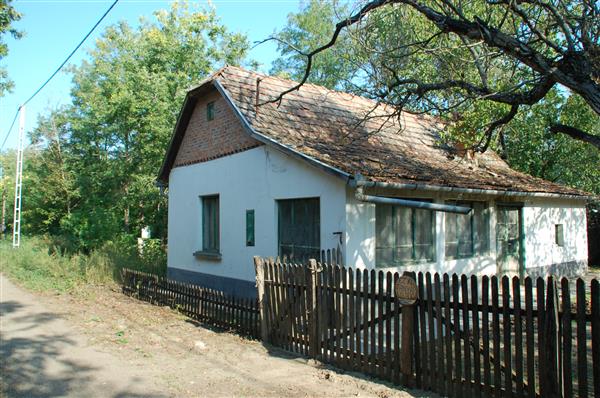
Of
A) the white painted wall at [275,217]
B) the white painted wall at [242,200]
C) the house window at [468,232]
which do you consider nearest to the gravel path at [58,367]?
the white painted wall at [242,200]

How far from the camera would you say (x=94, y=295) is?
12.4 m

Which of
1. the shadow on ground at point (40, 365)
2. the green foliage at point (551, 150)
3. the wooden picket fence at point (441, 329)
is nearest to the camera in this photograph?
the wooden picket fence at point (441, 329)

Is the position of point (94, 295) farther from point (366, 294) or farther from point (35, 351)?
point (366, 294)

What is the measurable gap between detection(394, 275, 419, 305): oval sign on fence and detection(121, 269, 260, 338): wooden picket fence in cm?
331

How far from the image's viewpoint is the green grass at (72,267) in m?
14.4

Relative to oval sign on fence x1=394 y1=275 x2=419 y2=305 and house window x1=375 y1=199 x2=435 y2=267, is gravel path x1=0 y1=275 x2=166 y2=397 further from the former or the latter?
house window x1=375 y1=199 x2=435 y2=267

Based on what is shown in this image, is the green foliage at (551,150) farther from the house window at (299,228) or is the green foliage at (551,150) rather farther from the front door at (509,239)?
the house window at (299,228)

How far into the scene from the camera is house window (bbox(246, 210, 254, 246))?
11.3 m

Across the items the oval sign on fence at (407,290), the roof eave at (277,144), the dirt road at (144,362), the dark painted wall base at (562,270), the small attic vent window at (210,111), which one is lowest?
the dirt road at (144,362)

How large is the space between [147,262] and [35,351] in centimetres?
1082

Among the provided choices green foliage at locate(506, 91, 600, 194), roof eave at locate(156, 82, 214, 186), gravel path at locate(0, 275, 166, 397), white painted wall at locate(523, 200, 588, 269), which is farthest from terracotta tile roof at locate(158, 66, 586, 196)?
gravel path at locate(0, 275, 166, 397)

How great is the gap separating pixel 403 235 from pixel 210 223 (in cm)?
566

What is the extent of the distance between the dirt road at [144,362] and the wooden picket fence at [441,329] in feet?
1.05

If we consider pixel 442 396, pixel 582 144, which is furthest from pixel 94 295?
pixel 582 144
